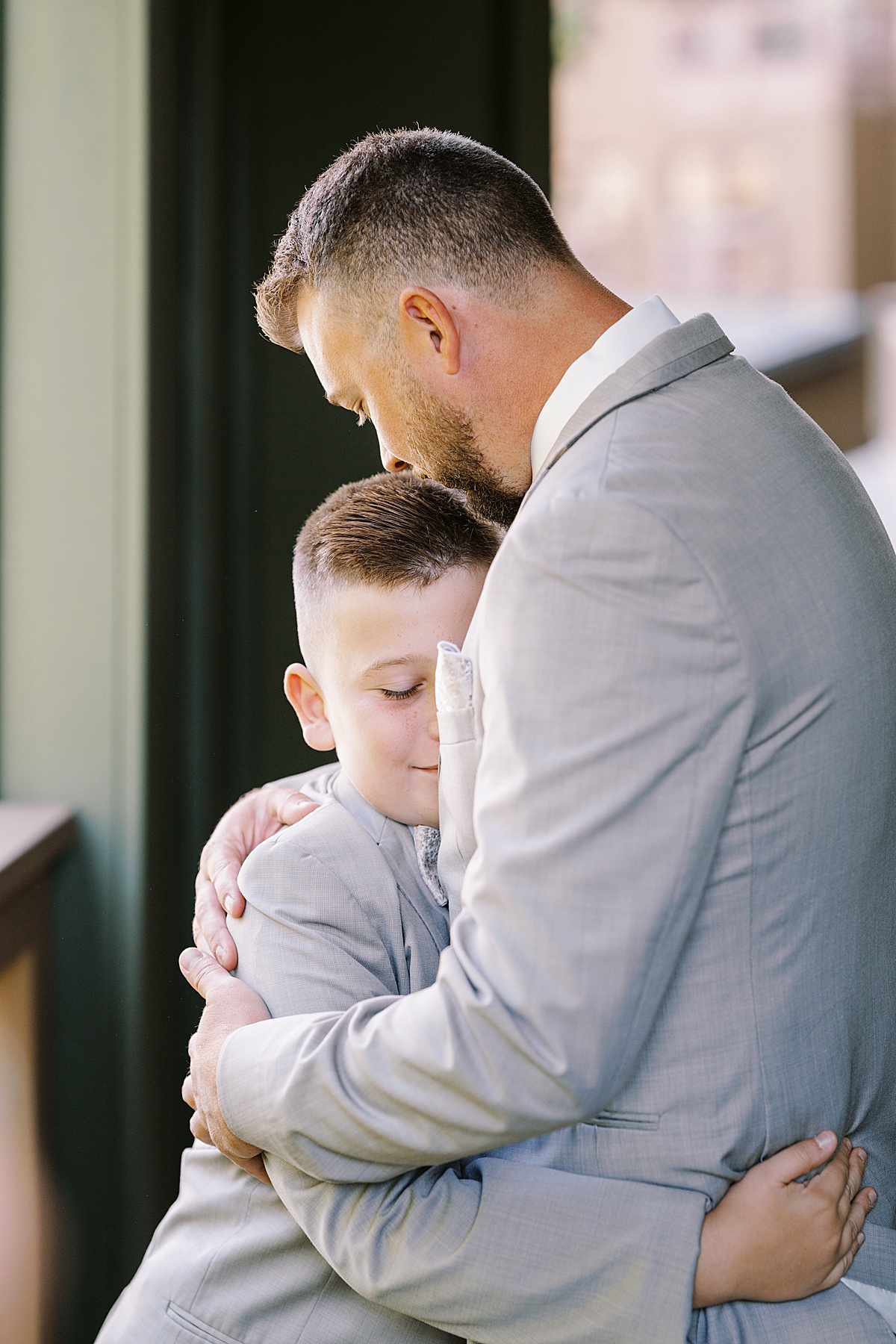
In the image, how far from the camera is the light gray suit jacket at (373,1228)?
97 cm

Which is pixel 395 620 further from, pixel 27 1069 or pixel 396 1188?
pixel 27 1069

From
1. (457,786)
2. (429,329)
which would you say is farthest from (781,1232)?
(429,329)

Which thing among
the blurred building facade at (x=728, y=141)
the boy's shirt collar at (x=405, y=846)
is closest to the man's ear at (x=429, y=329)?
the boy's shirt collar at (x=405, y=846)

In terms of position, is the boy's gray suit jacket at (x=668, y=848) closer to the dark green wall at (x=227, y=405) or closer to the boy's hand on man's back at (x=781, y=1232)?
the boy's hand on man's back at (x=781, y=1232)

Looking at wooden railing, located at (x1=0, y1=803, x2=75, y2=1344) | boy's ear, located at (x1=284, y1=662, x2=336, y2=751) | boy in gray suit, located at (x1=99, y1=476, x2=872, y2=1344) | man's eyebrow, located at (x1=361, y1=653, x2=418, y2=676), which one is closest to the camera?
boy in gray suit, located at (x1=99, y1=476, x2=872, y2=1344)

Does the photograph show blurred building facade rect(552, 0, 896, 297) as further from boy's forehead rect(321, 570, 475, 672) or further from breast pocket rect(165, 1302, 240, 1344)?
breast pocket rect(165, 1302, 240, 1344)

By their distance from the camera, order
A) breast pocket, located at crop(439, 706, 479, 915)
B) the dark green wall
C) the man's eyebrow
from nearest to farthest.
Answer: breast pocket, located at crop(439, 706, 479, 915), the man's eyebrow, the dark green wall

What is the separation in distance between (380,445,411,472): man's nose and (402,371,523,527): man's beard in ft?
0.14

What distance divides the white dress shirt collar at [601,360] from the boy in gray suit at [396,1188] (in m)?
0.25

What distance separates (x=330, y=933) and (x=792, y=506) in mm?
570

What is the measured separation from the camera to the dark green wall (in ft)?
7.05

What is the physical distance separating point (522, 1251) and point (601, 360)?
2.48 feet

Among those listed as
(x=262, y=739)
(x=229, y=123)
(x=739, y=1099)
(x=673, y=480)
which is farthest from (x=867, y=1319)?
(x=229, y=123)

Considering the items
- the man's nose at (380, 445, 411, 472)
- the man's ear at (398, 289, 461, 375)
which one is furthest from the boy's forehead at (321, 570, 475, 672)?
the man's ear at (398, 289, 461, 375)
